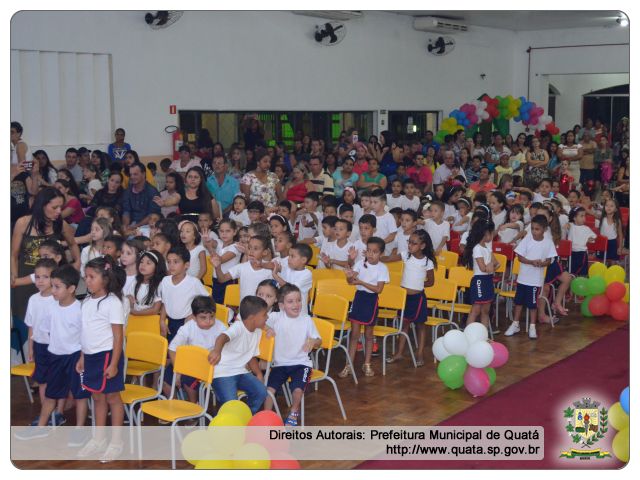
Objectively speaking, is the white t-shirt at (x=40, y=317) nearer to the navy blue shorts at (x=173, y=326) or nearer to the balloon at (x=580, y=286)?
the navy blue shorts at (x=173, y=326)

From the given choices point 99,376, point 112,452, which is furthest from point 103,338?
point 112,452

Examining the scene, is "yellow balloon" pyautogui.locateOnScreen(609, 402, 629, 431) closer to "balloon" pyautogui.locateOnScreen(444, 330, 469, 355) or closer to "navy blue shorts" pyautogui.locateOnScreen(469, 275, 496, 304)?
"balloon" pyautogui.locateOnScreen(444, 330, 469, 355)

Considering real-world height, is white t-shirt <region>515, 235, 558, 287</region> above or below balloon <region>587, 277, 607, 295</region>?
above

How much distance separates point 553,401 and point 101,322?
336cm

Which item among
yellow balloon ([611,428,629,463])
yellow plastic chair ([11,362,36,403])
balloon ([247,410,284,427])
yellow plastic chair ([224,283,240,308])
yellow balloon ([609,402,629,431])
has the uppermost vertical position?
yellow plastic chair ([224,283,240,308])

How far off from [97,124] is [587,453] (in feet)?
27.8

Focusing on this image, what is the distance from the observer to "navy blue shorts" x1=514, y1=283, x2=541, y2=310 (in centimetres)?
823

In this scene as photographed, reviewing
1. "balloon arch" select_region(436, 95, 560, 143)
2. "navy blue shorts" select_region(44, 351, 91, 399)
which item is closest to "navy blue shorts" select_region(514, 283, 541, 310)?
"navy blue shorts" select_region(44, 351, 91, 399)

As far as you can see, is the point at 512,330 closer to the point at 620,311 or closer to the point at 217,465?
the point at 620,311

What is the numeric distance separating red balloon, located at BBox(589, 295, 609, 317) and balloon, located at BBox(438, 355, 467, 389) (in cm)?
296

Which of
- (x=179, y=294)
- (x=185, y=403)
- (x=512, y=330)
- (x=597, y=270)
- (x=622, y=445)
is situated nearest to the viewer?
(x=622, y=445)

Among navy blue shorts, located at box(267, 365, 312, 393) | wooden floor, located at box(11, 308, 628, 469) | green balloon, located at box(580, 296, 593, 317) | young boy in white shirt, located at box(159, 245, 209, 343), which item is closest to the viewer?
navy blue shorts, located at box(267, 365, 312, 393)

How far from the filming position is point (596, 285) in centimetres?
908

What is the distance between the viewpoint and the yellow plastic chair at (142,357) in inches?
211
